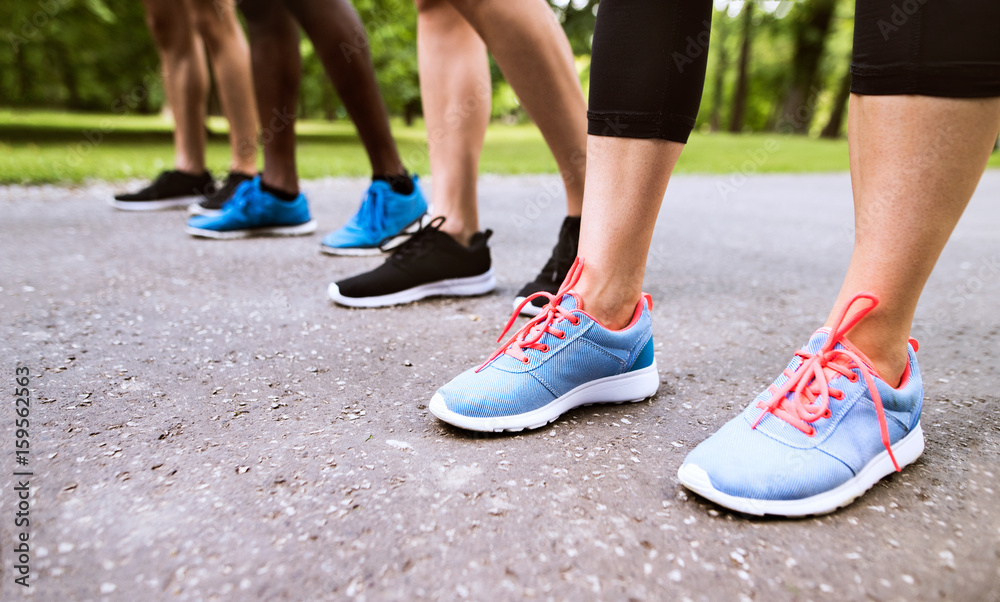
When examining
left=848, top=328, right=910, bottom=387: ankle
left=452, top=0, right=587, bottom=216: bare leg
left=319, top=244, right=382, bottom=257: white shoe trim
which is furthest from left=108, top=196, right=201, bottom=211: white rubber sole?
left=848, top=328, right=910, bottom=387: ankle

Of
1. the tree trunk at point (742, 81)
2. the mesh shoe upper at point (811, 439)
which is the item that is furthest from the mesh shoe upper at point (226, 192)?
the tree trunk at point (742, 81)

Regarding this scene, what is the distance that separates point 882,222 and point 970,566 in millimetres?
469

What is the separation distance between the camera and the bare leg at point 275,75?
264 centimetres

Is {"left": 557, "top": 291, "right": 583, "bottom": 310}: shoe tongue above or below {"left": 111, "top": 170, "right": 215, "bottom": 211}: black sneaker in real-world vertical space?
below

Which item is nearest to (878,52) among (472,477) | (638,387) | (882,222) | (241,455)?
(882,222)

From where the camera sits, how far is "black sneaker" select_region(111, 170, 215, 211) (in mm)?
3322

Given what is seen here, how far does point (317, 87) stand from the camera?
29891mm

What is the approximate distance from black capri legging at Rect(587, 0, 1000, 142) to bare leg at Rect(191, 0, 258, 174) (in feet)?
8.03

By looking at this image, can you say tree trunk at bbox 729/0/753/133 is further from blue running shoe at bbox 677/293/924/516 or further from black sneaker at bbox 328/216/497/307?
blue running shoe at bbox 677/293/924/516

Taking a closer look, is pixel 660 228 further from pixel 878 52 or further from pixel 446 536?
pixel 446 536

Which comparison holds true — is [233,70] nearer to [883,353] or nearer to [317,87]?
[883,353]

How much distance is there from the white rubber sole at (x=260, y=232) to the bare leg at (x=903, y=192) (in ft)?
7.92

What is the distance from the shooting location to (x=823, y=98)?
33.3 metres

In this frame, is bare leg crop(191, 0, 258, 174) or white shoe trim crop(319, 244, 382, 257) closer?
white shoe trim crop(319, 244, 382, 257)
